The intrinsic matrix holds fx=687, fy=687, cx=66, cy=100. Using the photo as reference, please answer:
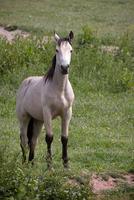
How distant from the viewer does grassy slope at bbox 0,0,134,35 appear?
2409cm

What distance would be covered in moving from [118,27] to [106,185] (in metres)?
15.3

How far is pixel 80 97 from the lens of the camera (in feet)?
53.4

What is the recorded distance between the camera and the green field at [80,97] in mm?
8570

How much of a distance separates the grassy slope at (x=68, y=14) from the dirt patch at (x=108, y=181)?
1279 cm

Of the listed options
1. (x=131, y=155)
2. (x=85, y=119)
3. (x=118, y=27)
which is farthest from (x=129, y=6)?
(x=131, y=155)

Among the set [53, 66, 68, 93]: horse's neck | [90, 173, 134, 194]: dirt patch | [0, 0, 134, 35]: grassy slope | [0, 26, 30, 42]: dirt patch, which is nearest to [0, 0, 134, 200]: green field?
[0, 0, 134, 35]: grassy slope

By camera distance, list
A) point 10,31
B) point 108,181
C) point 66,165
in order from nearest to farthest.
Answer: point 66,165 < point 108,181 < point 10,31

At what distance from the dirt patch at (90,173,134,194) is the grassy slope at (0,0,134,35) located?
12795 mm

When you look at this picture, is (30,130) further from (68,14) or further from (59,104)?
(68,14)

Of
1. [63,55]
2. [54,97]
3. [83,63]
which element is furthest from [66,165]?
[83,63]

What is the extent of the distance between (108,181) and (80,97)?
6291mm

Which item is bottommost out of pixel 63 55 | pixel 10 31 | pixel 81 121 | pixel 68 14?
pixel 81 121

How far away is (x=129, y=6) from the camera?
29.6m

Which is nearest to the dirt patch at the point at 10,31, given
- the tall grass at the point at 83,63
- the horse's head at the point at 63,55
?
the tall grass at the point at 83,63
